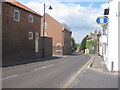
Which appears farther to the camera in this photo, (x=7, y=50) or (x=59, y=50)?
(x=59, y=50)

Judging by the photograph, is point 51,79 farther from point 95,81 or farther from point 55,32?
point 55,32

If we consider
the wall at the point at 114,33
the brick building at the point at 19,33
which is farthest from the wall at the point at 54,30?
the wall at the point at 114,33

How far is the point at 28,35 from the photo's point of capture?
27047mm

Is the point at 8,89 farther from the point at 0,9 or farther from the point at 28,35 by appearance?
the point at 28,35

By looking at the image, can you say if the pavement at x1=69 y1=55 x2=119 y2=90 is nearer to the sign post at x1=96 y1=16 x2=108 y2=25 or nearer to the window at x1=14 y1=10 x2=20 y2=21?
the sign post at x1=96 y1=16 x2=108 y2=25

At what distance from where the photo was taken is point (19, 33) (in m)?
24.1

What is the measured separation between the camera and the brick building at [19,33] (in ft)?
68.0

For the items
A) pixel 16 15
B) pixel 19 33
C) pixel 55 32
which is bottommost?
pixel 19 33

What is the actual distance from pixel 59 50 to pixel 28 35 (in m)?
24.1

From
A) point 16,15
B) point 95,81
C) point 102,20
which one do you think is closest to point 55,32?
point 16,15

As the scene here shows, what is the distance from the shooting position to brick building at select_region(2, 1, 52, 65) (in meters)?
20.7

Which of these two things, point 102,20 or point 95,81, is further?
point 102,20

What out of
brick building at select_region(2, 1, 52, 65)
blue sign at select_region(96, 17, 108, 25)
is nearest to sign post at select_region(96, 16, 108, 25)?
blue sign at select_region(96, 17, 108, 25)

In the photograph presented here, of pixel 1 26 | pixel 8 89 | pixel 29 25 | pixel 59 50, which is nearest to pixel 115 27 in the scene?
pixel 8 89
